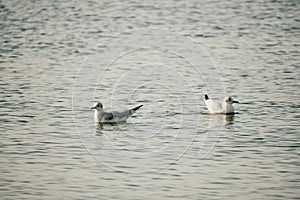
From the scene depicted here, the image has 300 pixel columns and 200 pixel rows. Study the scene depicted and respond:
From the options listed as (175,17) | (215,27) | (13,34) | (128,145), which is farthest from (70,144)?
(175,17)

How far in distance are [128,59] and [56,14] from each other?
11535mm

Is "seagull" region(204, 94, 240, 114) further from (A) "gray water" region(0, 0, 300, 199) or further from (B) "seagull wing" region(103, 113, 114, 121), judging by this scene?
(B) "seagull wing" region(103, 113, 114, 121)

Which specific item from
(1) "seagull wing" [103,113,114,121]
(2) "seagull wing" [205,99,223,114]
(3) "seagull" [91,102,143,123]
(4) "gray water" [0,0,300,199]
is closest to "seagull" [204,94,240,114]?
(2) "seagull wing" [205,99,223,114]

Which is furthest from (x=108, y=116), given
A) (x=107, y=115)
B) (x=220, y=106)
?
(x=220, y=106)

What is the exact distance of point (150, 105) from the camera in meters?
19.3

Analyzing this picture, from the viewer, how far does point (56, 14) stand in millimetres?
37094

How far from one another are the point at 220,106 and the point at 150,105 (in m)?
1.73

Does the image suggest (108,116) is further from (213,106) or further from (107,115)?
(213,106)

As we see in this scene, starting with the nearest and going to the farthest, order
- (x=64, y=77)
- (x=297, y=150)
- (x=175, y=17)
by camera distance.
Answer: (x=297, y=150)
(x=64, y=77)
(x=175, y=17)

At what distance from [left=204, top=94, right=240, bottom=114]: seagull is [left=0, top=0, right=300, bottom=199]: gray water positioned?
19cm

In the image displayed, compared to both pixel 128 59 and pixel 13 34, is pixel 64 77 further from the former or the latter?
pixel 13 34

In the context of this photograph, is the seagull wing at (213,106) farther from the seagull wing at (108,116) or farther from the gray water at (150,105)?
the seagull wing at (108,116)

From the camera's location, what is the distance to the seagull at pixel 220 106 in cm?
1866

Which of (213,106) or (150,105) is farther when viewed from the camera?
(150,105)
